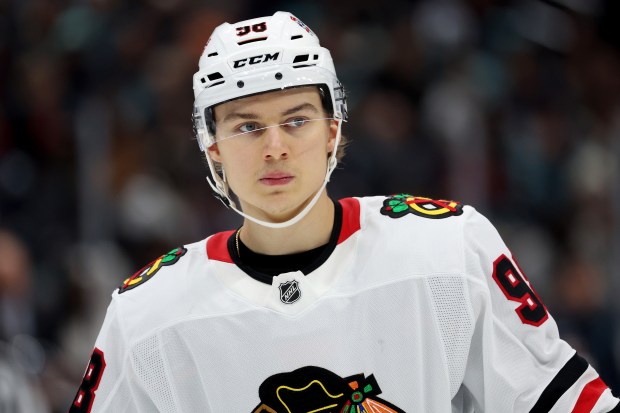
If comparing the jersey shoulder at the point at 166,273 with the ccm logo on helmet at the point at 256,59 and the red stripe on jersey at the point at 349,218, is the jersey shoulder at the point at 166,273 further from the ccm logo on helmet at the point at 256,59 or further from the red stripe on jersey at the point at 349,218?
the ccm logo on helmet at the point at 256,59

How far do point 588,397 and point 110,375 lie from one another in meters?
1.15

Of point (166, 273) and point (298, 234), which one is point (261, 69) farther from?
point (166, 273)

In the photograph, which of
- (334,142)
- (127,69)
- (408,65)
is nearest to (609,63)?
(408,65)

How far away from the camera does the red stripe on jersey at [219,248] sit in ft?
8.95

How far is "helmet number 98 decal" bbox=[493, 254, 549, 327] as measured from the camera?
8.40 ft

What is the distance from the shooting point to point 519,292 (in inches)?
101

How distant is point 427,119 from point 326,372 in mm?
3484

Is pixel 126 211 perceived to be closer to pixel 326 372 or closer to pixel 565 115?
pixel 565 115

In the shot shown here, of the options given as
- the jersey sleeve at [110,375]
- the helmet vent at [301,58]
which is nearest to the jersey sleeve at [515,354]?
the helmet vent at [301,58]

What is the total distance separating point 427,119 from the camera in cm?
587

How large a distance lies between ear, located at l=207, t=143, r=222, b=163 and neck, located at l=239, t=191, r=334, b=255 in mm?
177

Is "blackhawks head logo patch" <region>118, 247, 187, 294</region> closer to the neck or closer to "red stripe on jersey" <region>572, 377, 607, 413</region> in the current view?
the neck

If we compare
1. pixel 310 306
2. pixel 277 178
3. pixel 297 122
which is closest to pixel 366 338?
pixel 310 306

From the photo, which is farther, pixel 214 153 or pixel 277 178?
pixel 214 153
